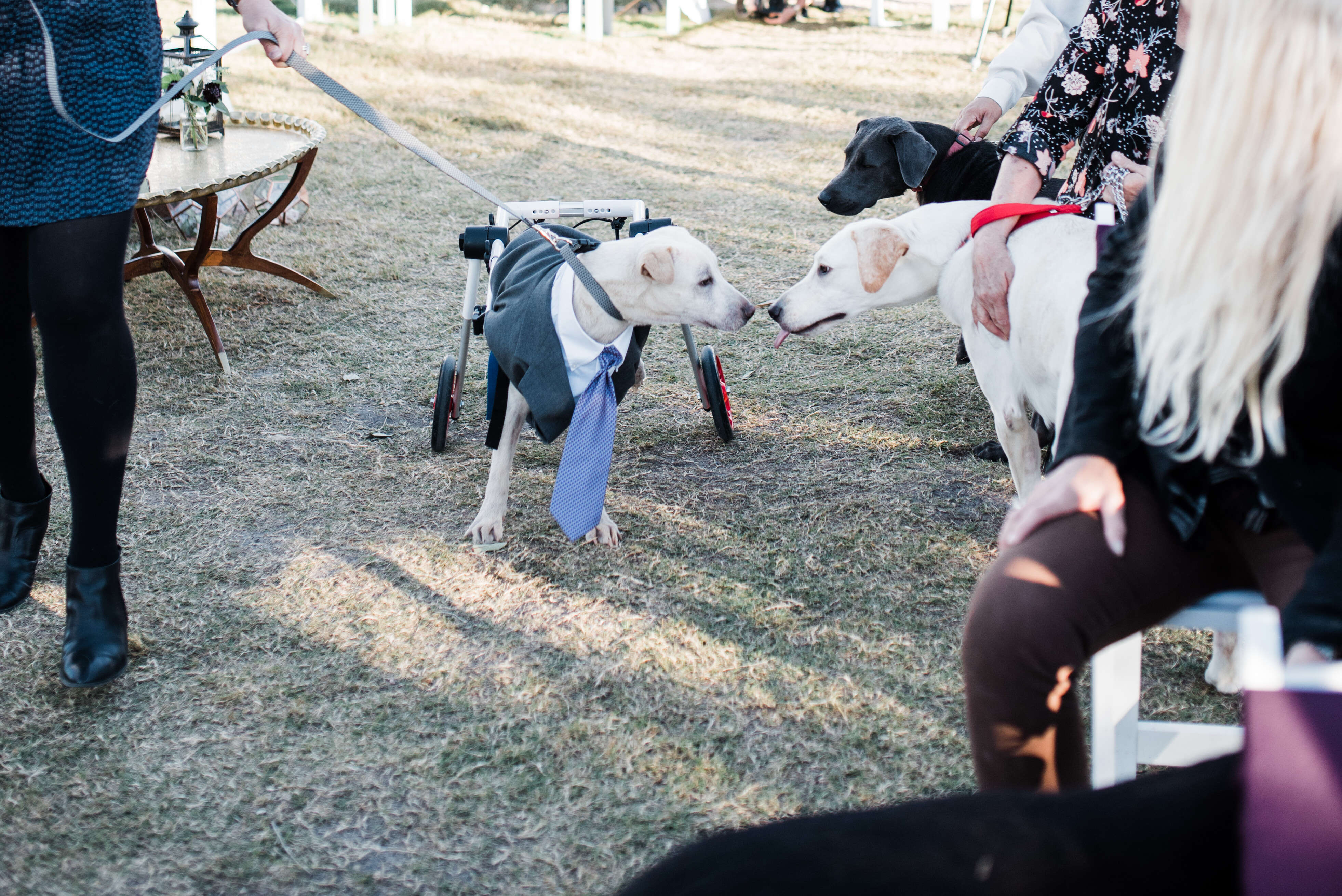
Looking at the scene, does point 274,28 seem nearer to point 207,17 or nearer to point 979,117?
point 979,117

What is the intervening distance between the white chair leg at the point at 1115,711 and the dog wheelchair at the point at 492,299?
160 centimetres

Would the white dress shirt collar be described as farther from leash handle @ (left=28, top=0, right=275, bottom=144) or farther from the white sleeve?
the white sleeve

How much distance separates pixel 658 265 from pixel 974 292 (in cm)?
69

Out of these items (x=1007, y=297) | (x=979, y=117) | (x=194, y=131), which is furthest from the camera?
(x=194, y=131)

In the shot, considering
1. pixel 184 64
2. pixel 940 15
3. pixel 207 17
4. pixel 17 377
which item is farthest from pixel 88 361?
pixel 940 15

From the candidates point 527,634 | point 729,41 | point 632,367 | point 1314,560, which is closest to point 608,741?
point 527,634

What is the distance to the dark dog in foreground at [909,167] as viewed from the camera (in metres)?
3.13

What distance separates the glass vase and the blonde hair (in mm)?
3643

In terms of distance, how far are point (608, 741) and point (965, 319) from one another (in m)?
1.24

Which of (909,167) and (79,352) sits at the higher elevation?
(909,167)

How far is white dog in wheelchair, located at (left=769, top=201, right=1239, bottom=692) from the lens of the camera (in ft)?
6.79

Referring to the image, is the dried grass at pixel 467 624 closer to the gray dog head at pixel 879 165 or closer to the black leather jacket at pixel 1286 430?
the gray dog head at pixel 879 165

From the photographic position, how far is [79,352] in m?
1.79

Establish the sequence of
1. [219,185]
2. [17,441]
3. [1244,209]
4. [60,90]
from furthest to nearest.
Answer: [219,185] < [17,441] < [60,90] < [1244,209]
